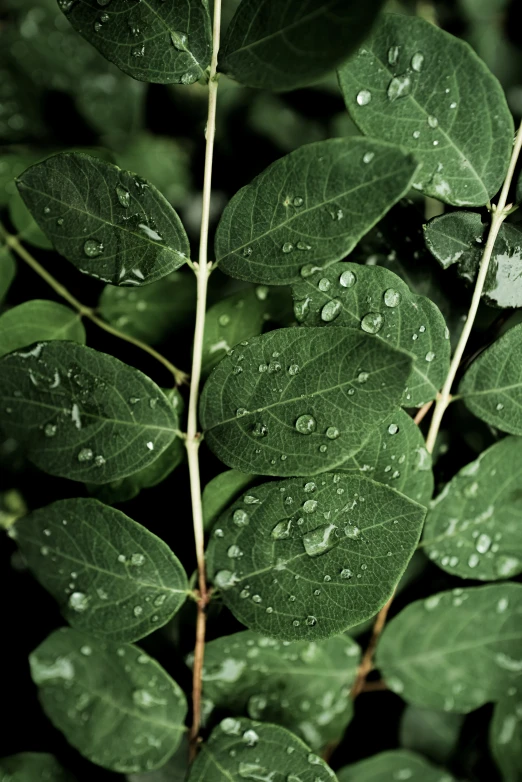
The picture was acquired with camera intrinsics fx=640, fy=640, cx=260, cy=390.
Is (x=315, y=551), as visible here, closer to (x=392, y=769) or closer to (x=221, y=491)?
(x=221, y=491)

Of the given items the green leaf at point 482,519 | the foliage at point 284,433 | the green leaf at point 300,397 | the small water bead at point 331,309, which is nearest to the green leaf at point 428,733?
the foliage at point 284,433

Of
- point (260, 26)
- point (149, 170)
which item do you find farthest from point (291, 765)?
point (149, 170)

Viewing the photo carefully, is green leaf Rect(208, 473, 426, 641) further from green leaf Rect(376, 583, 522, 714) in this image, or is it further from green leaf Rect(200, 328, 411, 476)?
green leaf Rect(376, 583, 522, 714)

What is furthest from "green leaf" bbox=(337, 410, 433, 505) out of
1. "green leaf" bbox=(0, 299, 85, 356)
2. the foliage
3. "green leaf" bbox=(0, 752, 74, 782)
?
"green leaf" bbox=(0, 752, 74, 782)

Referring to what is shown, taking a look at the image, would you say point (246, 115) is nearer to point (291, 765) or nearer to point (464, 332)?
point (464, 332)

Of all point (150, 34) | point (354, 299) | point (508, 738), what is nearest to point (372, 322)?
point (354, 299)

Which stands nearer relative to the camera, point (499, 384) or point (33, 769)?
point (499, 384)

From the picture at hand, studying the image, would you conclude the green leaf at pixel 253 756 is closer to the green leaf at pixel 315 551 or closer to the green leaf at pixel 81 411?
the green leaf at pixel 315 551
